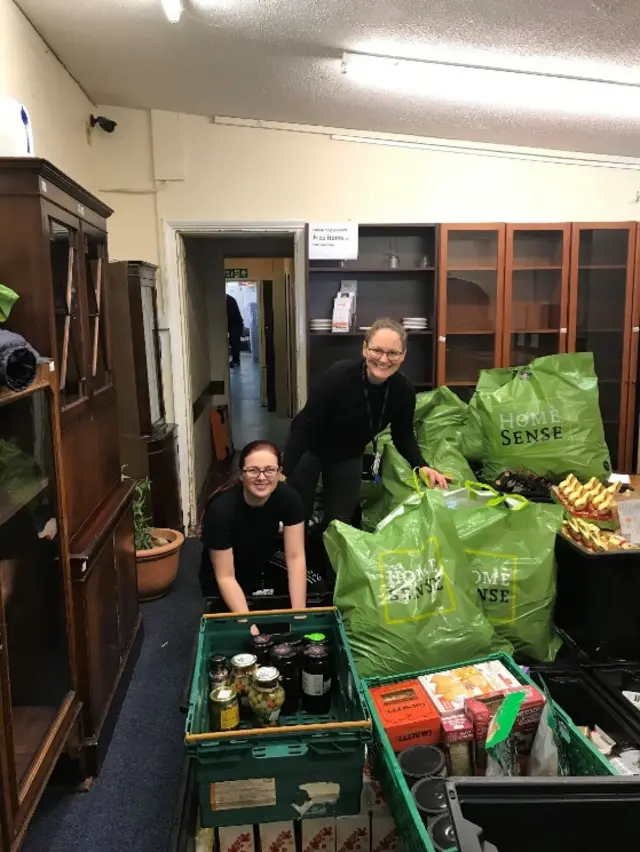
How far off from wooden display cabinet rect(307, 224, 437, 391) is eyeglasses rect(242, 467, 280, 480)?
77.9 inches

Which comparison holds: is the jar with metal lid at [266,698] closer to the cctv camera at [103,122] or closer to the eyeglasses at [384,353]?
the eyeglasses at [384,353]

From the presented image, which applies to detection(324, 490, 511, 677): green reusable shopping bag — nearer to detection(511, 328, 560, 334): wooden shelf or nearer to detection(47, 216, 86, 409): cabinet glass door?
detection(47, 216, 86, 409): cabinet glass door

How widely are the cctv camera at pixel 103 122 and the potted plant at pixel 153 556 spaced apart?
6.69 ft

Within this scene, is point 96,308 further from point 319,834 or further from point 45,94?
point 319,834

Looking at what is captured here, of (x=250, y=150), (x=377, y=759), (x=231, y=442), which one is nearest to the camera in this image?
(x=377, y=759)

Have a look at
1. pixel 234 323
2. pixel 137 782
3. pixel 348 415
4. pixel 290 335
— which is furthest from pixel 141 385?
pixel 234 323

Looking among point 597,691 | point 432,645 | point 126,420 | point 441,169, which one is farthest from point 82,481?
point 441,169

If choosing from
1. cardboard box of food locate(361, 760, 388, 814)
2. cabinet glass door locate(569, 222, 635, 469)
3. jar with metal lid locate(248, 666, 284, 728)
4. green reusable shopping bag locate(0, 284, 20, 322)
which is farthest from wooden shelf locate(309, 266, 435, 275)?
cardboard box of food locate(361, 760, 388, 814)

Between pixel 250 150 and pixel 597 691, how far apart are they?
336 cm

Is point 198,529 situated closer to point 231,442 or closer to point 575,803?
point 231,442

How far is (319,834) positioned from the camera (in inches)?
58.7

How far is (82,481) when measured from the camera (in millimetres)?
2182

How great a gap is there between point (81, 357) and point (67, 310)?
0.20 meters

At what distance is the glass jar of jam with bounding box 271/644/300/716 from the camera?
170cm
